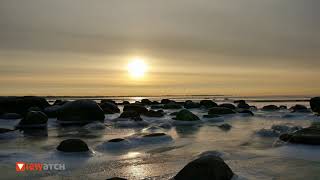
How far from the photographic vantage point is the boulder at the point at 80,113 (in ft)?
78.9

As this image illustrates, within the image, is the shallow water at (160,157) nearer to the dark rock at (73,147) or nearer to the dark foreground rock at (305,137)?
the dark rock at (73,147)

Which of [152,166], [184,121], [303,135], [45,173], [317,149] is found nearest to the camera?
[45,173]

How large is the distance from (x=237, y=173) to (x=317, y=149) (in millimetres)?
4720

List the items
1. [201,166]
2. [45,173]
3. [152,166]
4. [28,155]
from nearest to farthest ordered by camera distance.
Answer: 1. [201,166]
2. [45,173]
3. [152,166]
4. [28,155]

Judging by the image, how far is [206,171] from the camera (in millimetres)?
8062

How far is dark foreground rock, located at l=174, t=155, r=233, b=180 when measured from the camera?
8.00 meters

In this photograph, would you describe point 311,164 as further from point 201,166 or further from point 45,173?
point 45,173

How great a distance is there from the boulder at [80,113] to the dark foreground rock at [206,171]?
646 inches

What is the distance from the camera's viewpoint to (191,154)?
11.7 meters

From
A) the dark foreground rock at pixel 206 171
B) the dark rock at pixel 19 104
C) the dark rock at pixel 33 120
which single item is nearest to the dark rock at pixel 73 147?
the dark foreground rock at pixel 206 171

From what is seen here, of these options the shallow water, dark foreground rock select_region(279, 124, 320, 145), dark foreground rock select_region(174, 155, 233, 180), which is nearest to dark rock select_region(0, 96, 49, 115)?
the shallow water

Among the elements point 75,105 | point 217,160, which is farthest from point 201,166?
point 75,105

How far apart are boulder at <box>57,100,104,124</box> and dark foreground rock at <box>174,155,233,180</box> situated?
1640 cm

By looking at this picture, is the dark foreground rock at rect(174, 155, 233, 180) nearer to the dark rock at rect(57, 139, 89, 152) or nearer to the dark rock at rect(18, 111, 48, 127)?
the dark rock at rect(57, 139, 89, 152)
